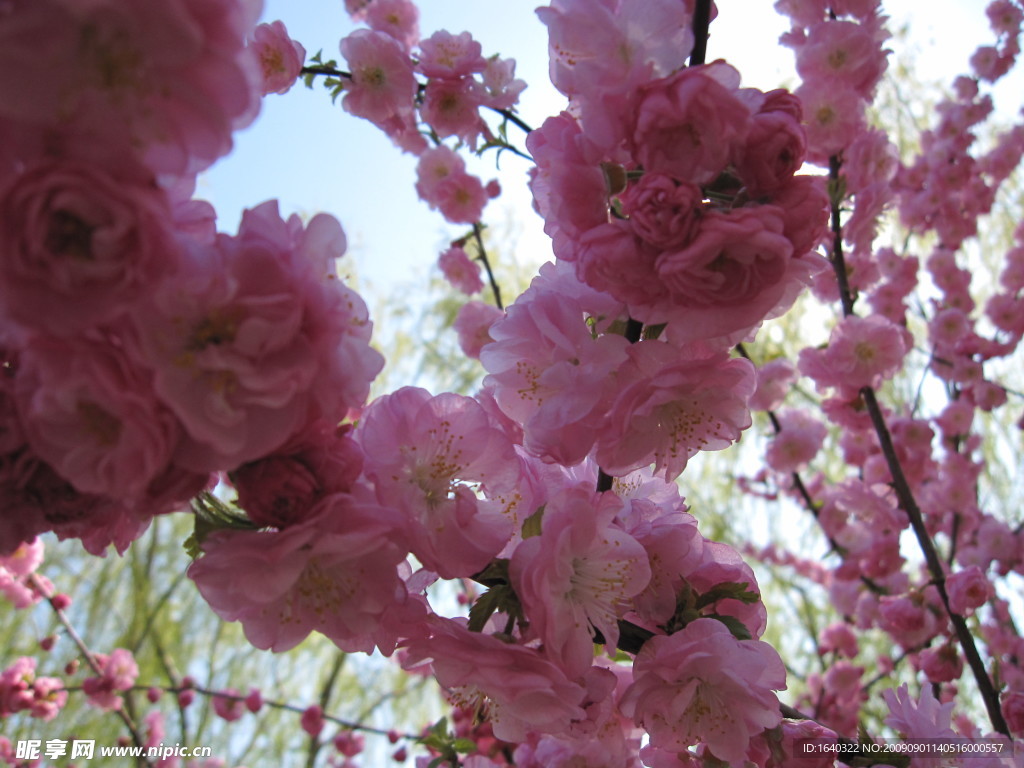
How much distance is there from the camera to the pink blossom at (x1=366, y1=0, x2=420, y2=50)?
105 inches

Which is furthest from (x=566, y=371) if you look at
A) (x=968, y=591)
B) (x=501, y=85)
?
(x=968, y=591)

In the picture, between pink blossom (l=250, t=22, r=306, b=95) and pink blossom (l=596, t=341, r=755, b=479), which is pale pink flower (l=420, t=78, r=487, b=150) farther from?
pink blossom (l=596, t=341, r=755, b=479)

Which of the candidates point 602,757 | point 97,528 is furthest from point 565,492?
point 602,757

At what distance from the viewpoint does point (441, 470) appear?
102 centimetres

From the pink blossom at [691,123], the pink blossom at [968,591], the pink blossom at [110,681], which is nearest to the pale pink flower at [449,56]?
the pink blossom at [691,123]

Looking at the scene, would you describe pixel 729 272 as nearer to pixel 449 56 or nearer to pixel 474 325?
pixel 449 56

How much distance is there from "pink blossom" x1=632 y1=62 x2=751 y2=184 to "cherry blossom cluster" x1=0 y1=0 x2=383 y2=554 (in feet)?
1.30

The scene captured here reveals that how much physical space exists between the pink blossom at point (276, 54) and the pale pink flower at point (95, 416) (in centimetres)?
148

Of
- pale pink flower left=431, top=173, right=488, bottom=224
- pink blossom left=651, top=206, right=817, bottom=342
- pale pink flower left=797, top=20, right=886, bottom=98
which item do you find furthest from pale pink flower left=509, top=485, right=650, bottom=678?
pale pink flower left=431, top=173, right=488, bottom=224

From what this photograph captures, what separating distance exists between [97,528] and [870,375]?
2.40 metres

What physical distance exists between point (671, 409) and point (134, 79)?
0.82 m

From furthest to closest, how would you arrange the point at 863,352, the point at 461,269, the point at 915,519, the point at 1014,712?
the point at 461,269 < the point at 863,352 < the point at 915,519 < the point at 1014,712

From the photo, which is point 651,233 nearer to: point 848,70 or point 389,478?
point 389,478

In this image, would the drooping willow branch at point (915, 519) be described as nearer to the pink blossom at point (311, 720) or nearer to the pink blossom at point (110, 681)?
the pink blossom at point (311, 720)
